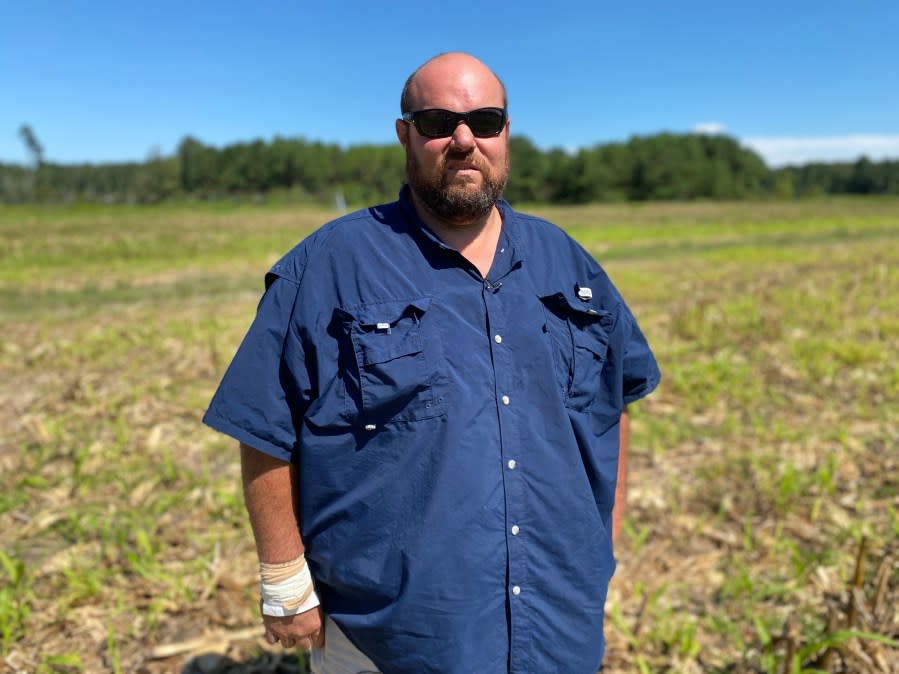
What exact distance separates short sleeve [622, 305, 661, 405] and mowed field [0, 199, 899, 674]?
1.37 m

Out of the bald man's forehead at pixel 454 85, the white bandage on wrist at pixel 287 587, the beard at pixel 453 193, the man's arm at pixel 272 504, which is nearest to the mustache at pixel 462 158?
the beard at pixel 453 193

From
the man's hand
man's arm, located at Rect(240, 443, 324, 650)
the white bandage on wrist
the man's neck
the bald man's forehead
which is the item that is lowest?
the man's hand

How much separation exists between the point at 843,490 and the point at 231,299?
11.3 metres

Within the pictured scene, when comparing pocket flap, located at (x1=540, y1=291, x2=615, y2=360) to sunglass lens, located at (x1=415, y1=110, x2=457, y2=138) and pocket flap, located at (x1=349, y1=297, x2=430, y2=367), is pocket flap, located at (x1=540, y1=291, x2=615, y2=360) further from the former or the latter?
sunglass lens, located at (x1=415, y1=110, x2=457, y2=138)

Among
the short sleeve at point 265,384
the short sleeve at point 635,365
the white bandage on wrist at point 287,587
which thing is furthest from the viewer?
the short sleeve at point 635,365

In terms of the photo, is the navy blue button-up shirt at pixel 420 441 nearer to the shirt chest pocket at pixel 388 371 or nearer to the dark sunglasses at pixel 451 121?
the shirt chest pocket at pixel 388 371

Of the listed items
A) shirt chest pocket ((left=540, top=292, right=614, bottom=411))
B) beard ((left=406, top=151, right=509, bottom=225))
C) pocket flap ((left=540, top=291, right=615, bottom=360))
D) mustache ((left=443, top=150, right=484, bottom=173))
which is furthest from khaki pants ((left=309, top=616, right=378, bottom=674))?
mustache ((left=443, top=150, right=484, bottom=173))

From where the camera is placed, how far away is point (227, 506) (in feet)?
15.1

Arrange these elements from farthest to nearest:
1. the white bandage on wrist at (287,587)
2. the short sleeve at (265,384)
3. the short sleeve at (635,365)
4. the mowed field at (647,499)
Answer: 1. the mowed field at (647,499)
2. the short sleeve at (635,365)
3. the white bandage on wrist at (287,587)
4. the short sleeve at (265,384)

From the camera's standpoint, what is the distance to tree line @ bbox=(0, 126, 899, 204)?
3735 inches

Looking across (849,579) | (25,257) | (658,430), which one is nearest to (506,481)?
(849,579)

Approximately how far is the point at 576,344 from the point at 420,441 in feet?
1.87

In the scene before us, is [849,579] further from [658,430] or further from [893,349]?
[893,349]

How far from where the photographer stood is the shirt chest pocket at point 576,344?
196 centimetres
